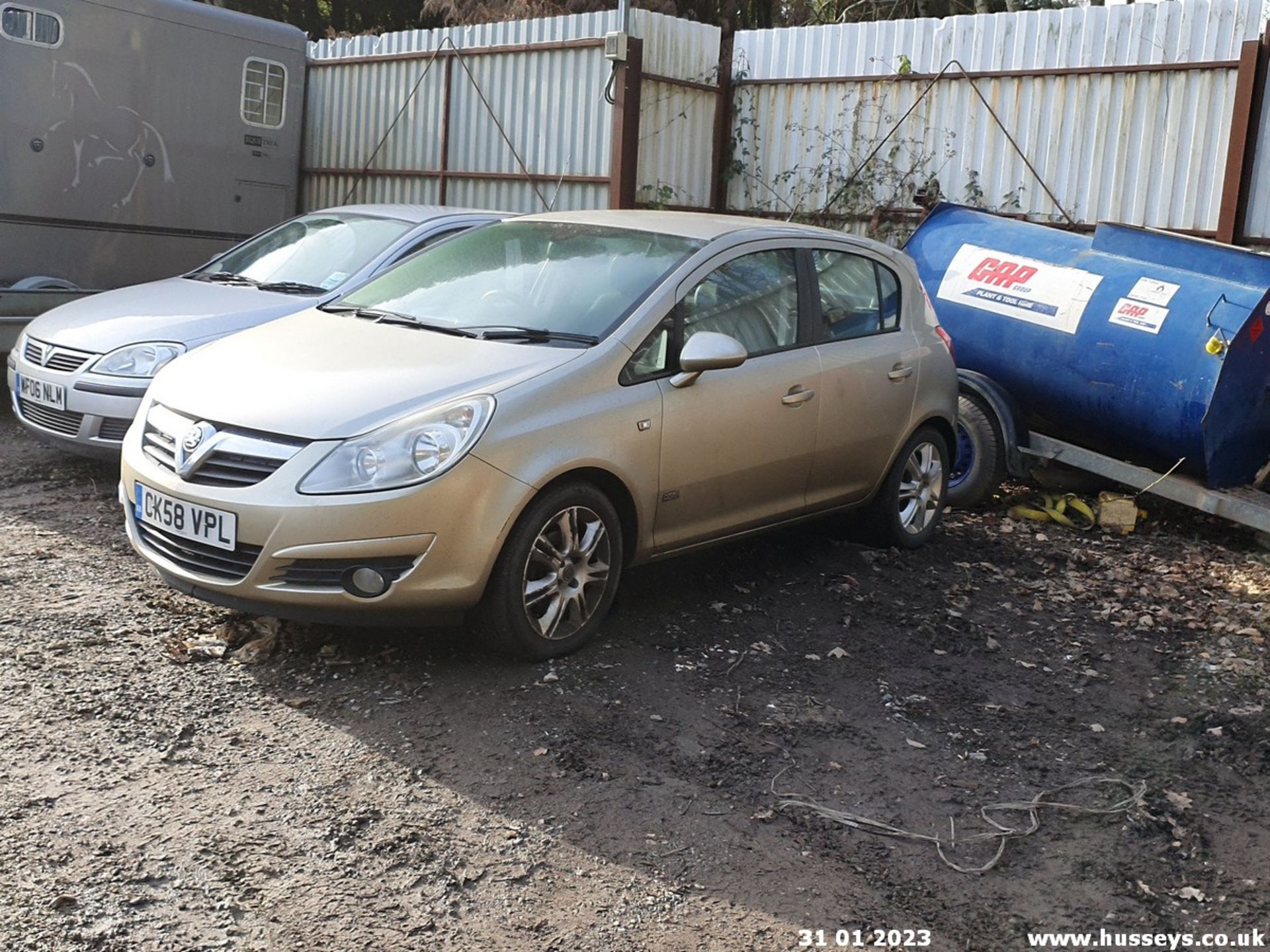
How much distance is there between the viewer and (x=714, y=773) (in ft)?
13.3

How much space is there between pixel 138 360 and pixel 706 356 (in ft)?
11.0

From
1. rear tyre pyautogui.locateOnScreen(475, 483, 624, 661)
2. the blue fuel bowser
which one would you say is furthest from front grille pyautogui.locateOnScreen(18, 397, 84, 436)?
the blue fuel bowser

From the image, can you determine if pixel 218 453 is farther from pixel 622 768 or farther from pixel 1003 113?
pixel 1003 113

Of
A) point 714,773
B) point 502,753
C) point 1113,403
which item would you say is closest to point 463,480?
point 502,753

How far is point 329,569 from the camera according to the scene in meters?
4.28

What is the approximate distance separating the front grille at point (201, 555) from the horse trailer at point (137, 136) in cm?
588

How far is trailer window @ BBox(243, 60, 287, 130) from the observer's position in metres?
11.8

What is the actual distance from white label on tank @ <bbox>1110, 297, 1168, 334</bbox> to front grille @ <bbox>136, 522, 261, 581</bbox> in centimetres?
535

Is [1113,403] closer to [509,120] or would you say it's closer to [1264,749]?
[1264,749]

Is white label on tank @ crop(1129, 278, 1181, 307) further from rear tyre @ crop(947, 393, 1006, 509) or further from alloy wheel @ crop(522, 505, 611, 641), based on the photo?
alloy wheel @ crop(522, 505, 611, 641)

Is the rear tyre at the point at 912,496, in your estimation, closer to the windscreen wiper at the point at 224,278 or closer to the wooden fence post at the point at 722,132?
the windscreen wiper at the point at 224,278

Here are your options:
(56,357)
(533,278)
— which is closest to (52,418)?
(56,357)

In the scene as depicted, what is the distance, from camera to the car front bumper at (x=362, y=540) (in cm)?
421

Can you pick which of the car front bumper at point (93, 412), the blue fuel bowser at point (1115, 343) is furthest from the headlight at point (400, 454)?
the blue fuel bowser at point (1115, 343)
